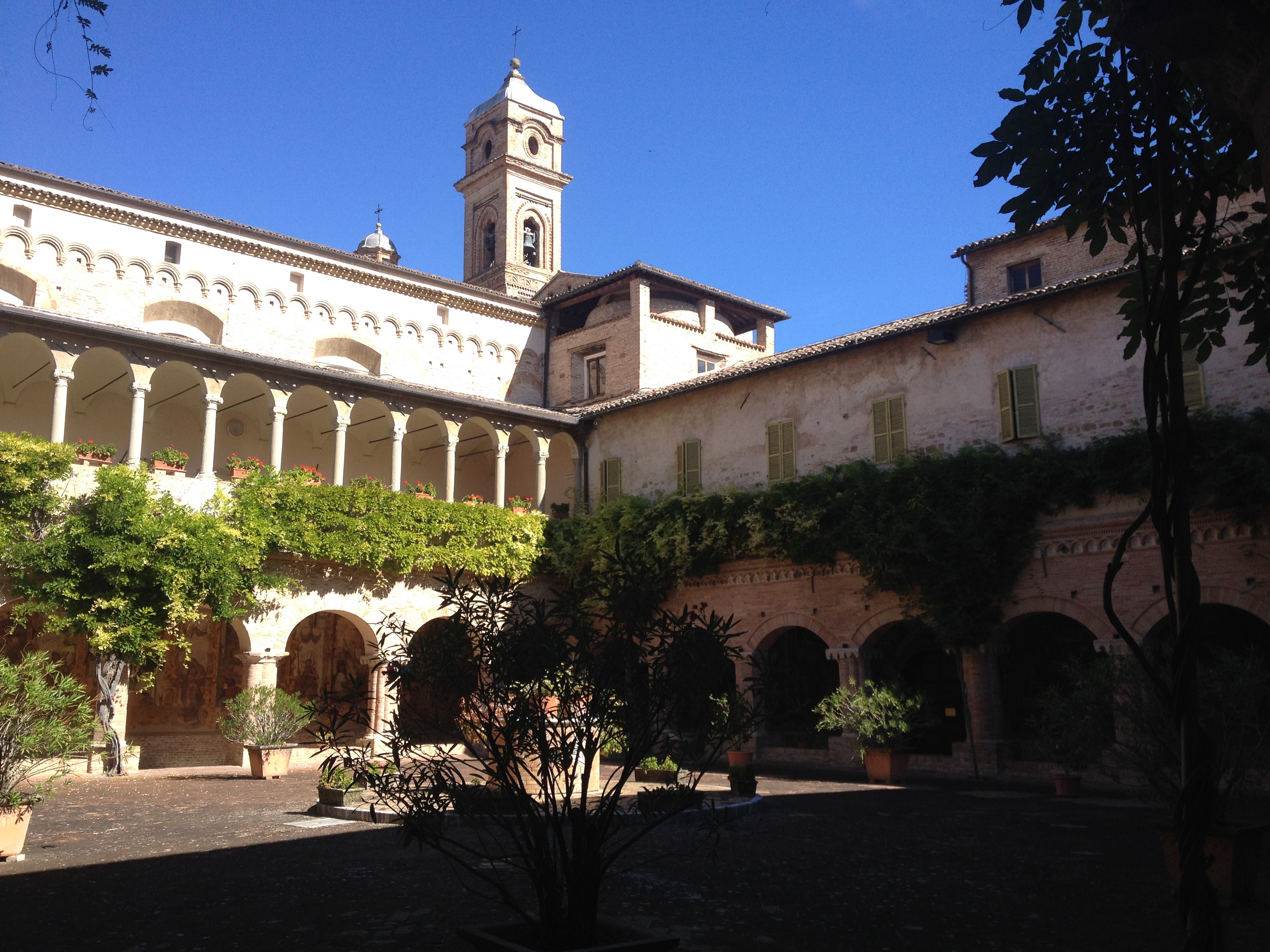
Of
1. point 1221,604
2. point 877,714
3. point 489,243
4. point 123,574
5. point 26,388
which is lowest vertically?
point 877,714

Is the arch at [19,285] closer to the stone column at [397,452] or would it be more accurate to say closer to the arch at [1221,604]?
the stone column at [397,452]

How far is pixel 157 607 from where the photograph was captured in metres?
18.7

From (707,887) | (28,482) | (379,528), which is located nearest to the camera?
(707,887)

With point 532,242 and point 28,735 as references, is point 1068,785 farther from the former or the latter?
point 532,242

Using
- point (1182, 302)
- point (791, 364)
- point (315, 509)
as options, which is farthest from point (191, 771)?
point (1182, 302)

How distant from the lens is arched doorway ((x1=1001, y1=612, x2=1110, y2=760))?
748 inches

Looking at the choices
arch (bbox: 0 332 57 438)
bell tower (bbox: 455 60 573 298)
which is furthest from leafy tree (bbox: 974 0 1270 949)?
bell tower (bbox: 455 60 573 298)

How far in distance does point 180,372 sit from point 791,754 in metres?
15.3

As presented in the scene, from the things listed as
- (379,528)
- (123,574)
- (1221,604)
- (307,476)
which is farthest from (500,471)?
(1221,604)

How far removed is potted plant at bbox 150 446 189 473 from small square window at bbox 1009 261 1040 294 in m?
17.4

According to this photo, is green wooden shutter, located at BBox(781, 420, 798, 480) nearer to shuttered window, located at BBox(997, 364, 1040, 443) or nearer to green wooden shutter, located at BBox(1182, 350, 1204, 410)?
shuttered window, located at BBox(997, 364, 1040, 443)

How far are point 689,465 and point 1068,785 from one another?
11.0 metres

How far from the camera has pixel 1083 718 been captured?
10.5 meters

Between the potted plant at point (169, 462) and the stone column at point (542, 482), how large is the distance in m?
8.30
